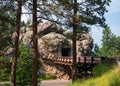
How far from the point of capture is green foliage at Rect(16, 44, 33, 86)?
27.6m

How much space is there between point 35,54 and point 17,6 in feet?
10.1

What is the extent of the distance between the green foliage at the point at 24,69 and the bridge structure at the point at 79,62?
9.08m

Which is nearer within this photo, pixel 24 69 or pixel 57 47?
pixel 24 69

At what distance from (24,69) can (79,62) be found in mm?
14969

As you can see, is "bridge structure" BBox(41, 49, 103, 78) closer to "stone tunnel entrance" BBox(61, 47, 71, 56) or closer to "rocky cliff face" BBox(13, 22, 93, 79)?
"rocky cliff face" BBox(13, 22, 93, 79)

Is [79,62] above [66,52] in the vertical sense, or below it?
below

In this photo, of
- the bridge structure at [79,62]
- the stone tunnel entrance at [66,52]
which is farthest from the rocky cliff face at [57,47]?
the bridge structure at [79,62]

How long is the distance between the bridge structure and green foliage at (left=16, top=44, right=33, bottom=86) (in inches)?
358

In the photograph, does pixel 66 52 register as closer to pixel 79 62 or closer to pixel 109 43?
pixel 79 62

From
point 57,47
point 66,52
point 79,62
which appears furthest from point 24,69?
point 66,52

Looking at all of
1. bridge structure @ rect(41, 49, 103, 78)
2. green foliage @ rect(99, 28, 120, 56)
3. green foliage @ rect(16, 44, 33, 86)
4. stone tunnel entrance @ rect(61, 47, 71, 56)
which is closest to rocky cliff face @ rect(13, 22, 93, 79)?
stone tunnel entrance @ rect(61, 47, 71, 56)

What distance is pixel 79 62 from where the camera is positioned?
41.9 m

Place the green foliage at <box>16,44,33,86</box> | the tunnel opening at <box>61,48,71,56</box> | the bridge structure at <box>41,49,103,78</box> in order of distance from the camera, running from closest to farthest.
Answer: the green foliage at <box>16,44,33,86</box>, the bridge structure at <box>41,49,103,78</box>, the tunnel opening at <box>61,48,71,56</box>

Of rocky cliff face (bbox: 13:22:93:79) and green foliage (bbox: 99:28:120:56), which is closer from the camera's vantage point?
rocky cliff face (bbox: 13:22:93:79)
